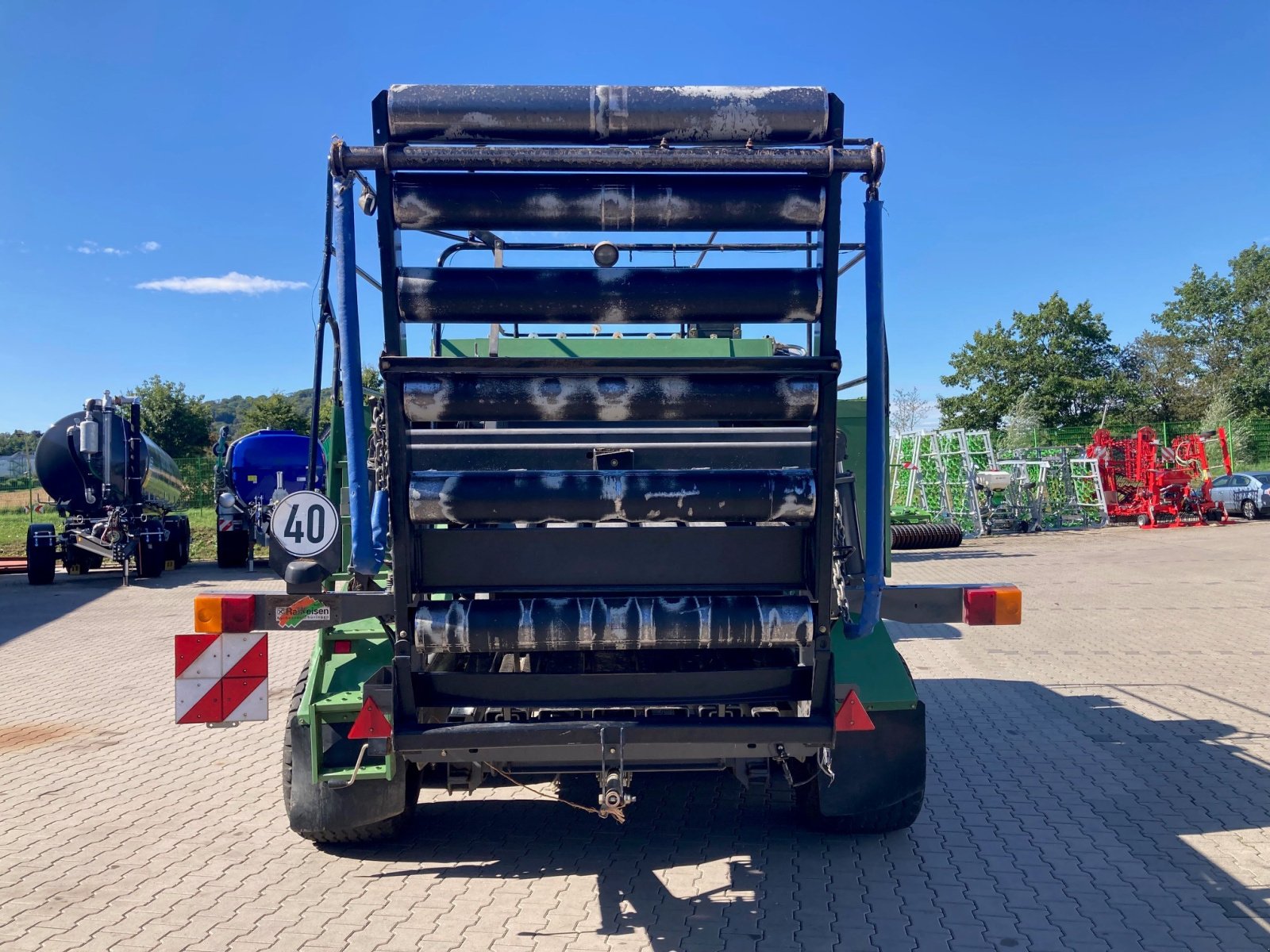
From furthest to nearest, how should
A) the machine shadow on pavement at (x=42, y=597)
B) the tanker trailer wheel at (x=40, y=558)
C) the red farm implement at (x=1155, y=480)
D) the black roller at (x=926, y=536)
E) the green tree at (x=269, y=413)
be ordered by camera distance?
the green tree at (x=269, y=413), the red farm implement at (x=1155, y=480), the black roller at (x=926, y=536), the tanker trailer wheel at (x=40, y=558), the machine shadow on pavement at (x=42, y=597)

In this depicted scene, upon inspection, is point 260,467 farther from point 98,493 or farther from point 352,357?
point 352,357

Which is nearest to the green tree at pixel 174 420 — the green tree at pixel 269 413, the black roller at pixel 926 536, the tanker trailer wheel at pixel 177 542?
the green tree at pixel 269 413

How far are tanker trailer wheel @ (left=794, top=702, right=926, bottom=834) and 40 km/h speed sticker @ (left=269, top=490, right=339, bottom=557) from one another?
230 cm

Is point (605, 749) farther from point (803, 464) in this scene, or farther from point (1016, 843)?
point (1016, 843)

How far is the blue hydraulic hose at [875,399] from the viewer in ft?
10.3

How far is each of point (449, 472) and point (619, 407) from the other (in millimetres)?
592

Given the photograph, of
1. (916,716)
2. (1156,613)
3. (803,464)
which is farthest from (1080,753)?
(1156,613)

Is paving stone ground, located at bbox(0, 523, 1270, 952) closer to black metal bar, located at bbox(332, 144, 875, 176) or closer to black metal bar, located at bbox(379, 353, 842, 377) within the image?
black metal bar, located at bbox(379, 353, 842, 377)

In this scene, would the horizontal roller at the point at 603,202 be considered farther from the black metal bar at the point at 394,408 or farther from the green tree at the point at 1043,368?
the green tree at the point at 1043,368

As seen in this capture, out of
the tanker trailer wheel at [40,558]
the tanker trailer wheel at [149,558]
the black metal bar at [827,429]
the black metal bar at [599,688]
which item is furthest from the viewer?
the tanker trailer wheel at [149,558]

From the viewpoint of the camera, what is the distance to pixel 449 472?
10.3ft

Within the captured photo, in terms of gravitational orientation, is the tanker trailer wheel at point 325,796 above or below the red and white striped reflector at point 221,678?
below

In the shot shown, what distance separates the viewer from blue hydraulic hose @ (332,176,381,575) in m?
3.04

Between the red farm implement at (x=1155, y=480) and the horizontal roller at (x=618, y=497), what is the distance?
27.4m
